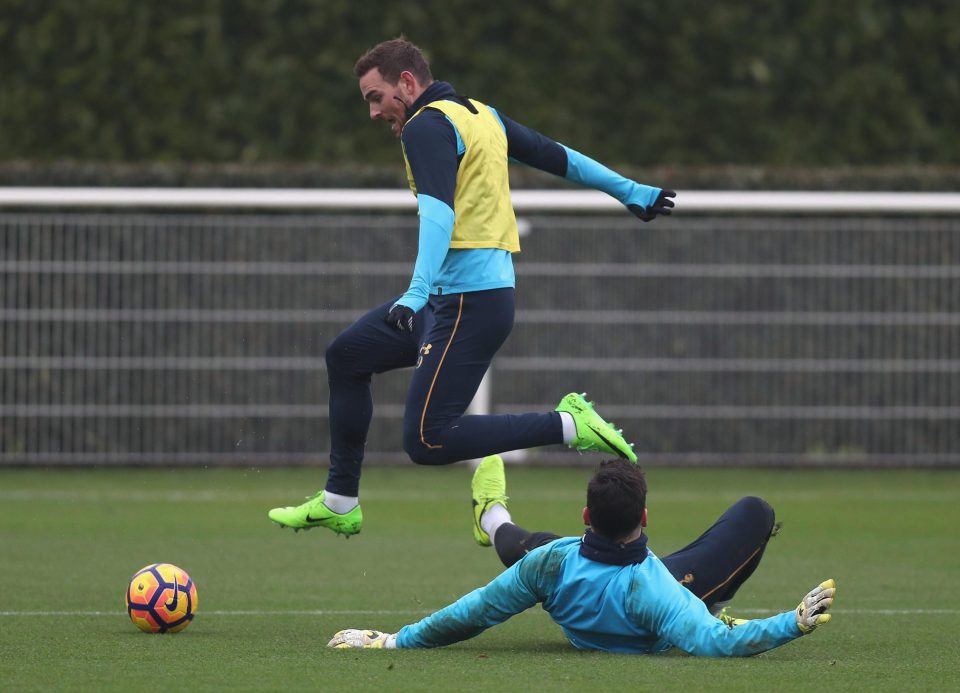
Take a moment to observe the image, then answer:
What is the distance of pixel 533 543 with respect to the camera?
6.34m

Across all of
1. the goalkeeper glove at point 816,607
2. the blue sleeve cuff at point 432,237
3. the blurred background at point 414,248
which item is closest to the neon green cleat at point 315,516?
the blue sleeve cuff at point 432,237

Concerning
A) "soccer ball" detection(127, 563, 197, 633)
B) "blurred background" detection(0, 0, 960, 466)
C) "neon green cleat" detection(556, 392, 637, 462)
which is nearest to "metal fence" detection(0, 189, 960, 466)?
"blurred background" detection(0, 0, 960, 466)

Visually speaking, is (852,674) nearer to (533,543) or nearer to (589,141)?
(533,543)

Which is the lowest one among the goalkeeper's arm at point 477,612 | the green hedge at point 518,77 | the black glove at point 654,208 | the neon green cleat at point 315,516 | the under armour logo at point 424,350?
the goalkeeper's arm at point 477,612

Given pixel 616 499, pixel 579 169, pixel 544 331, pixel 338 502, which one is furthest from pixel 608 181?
pixel 544 331

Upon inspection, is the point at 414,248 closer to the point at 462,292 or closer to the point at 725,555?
the point at 462,292

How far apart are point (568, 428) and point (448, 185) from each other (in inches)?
43.1

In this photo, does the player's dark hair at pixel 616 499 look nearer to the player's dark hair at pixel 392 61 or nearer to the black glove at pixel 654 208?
the black glove at pixel 654 208

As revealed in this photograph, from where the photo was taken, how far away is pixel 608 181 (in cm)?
719

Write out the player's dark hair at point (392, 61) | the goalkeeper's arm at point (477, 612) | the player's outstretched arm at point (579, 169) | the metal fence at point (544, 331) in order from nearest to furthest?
the goalkeeper's arm at point (477, 612)
the player's dark hair at point (392, 61)
the player's outstretched arm at point (579, 169)
the metal fence at point (544, 331)

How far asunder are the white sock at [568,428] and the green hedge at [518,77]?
24.6 feet

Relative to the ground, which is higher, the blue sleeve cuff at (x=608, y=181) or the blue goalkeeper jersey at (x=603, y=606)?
the blue sleeve cuff at (x=608, y=181)

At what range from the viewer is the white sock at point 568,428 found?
6.80m

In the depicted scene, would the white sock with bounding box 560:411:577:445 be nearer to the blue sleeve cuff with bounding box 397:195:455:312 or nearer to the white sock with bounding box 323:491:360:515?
the blue sleeve cuff with bounding box 397:195:455:312
